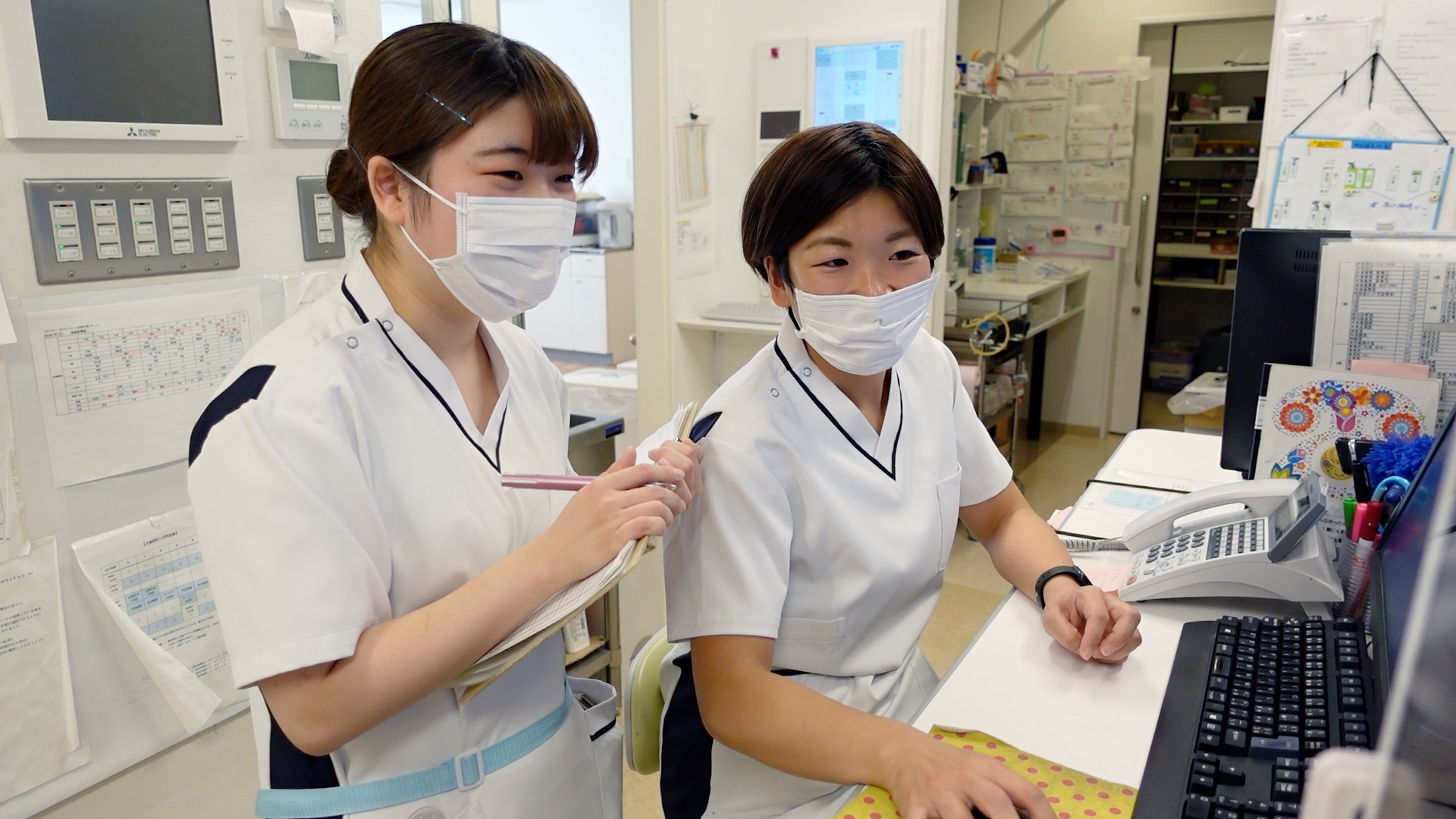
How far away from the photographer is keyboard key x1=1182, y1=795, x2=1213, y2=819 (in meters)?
0.79

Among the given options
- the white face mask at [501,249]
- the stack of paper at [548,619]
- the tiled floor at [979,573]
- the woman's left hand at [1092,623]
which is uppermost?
the white face mask at [501,249]

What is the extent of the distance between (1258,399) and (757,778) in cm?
106

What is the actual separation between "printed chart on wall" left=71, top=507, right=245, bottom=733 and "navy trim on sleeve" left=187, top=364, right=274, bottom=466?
0.81 m

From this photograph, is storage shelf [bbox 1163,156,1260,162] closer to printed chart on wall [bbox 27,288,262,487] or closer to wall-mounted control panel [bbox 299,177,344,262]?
wall-mounted control panel [bbox 299,177,344,262]

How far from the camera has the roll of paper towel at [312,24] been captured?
164 centimetres

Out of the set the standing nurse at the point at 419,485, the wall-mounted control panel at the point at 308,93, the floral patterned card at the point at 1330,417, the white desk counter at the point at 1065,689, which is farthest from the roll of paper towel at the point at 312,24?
the floral patterned card at the point at 1330,417

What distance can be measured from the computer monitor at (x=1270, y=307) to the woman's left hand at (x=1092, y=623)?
60 cm

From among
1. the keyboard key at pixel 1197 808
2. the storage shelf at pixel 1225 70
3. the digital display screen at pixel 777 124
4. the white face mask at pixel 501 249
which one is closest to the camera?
the keyboard key at pixel 1197 808

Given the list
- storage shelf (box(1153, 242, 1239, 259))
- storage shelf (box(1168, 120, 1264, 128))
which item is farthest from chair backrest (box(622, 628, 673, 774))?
storage shelf (box(1168, 120, 1264, 128))

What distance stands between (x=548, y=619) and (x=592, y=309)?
239 inches

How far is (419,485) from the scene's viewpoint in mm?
967

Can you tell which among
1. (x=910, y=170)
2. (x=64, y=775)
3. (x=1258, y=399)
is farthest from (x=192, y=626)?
(x=1258, y=399)

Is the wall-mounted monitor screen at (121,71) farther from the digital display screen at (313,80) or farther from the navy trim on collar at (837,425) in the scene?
the navy trim on collar at (837,425)

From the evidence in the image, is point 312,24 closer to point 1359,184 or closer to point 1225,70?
point 1359,184
